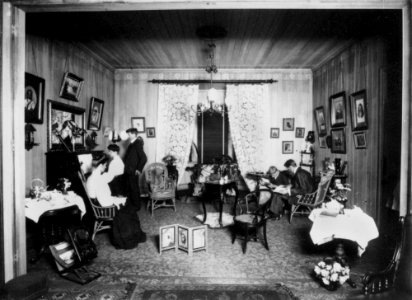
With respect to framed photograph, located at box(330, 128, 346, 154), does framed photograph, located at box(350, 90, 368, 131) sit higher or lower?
higher

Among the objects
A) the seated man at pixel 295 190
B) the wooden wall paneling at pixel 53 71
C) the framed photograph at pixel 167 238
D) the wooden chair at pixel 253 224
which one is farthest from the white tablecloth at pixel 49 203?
the seated man at pixel 295 190

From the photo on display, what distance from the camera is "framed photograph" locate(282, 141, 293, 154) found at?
8.15 metres

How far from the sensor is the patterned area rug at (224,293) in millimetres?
2971

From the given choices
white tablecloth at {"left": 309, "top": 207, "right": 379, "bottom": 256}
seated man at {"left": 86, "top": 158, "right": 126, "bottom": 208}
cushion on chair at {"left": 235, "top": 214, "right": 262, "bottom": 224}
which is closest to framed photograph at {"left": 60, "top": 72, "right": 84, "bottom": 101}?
seated man at {"left": 86, "top": 158, "right": 126, "bottom": 208}

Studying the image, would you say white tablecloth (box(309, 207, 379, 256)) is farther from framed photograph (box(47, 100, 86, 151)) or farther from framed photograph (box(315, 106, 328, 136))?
framed photograph (box(47, 100, 86, 151))

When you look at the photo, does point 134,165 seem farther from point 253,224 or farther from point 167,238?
point 253,224

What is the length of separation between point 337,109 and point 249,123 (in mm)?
2447

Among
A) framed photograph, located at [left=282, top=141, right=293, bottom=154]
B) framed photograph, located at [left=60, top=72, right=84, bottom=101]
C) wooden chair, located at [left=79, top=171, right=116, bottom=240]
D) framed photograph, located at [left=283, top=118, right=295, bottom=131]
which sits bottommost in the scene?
wooden chair, located at [left=79, top=171, right=116, bottom=240]

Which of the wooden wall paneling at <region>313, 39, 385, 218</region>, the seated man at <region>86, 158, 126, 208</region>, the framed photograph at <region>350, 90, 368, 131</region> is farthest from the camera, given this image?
the framed photograph at <region>350, 90, 368, 131</region>

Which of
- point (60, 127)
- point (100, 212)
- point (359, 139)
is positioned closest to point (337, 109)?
point (359, 139)

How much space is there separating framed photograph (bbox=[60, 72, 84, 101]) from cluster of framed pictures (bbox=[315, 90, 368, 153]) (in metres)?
5.59

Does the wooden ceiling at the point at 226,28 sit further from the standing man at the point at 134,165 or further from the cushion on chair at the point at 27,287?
the cushion on chair at the point at 27,287

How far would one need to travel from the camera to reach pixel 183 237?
13.8ft

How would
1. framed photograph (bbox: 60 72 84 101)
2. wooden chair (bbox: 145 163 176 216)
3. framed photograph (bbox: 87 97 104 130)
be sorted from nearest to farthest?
framed photograph (bbox: 60 72 84 101)
wooden chair (bbox: 145 163 176 216)
framed photograph (bbox: 87 97 104 130)
